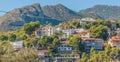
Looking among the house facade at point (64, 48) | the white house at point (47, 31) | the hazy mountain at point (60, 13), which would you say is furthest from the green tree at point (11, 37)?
the hazy mountain at point (60, 13)

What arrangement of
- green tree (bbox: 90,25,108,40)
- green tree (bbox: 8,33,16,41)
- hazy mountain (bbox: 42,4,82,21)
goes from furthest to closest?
hazy mountain (bbox: 42,4,82,21), green tree (bbox: 8,33,16,41), green tree (bbox: 90,25,108,40)

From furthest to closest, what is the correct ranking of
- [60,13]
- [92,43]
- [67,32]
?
[60,13] → [67,32] → [92,43]

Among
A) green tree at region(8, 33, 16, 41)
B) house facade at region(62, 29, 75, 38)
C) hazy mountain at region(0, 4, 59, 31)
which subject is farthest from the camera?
hazy mountain at region(0, 4, 59, 31)

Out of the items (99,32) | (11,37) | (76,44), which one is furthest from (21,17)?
(76,44)

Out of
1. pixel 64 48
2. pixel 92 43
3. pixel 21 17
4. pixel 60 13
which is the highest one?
pixel 60 13

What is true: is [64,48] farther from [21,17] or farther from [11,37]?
Result: [21,17]

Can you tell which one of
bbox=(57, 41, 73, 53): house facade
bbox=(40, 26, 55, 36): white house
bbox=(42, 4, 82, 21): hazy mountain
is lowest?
bbox=(57, 41, 73, 53): house facade

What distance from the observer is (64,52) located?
75.1m

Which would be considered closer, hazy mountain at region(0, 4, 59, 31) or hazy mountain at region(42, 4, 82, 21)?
hazy mountain at region(0, 4, 59, 31)

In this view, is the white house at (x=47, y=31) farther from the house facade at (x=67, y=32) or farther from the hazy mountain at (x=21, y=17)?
the hazy mountain at (x=21, y=17)

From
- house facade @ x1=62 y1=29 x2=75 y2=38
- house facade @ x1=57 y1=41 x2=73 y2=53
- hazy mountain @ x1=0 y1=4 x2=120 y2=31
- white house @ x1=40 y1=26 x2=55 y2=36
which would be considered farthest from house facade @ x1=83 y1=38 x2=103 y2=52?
hazy mountain @ x1=0 y1=4 x2=120 y2=31

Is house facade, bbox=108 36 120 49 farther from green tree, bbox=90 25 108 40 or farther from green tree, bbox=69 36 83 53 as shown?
green tree, bbox=69 36 83 53

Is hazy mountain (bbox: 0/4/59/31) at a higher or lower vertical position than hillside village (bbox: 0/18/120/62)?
higher

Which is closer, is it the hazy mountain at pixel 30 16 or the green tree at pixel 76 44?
the green tree at pixel 76 44
